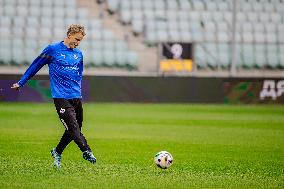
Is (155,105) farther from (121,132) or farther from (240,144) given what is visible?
(240,144)

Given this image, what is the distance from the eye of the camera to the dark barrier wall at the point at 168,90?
28.4 m

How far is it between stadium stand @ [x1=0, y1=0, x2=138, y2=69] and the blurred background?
4cm

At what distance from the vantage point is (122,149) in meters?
14.7

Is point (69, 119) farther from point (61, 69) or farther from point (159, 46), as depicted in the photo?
point (159, 46)

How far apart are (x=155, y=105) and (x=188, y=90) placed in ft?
6.17

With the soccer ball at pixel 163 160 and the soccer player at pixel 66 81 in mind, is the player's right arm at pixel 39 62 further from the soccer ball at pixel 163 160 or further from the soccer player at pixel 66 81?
the soccer ball at pixel 163 160

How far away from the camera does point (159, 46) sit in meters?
31.5

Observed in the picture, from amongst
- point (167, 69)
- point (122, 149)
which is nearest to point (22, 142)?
point (122, 149)

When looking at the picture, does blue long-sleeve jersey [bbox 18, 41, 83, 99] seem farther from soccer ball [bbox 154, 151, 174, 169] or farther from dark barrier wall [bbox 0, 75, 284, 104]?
dark barrier wall [bbox 0, 75, 284, 104]

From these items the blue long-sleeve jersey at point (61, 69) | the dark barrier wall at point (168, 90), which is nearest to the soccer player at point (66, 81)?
the blue long-sleeve jersey at point (61, 69)

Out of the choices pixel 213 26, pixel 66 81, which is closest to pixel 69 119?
pixel 66 81

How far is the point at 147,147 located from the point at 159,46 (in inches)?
650

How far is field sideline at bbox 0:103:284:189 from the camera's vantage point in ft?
33.8

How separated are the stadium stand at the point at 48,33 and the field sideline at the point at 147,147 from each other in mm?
4972
